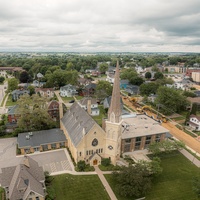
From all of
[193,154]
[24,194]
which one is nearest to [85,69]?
[193,154]

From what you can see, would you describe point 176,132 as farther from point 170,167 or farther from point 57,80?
point 57,80

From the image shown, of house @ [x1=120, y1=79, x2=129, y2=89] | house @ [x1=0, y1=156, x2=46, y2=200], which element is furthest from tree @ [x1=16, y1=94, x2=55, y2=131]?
house @ [x1=120, y1=79, x2=129, y2=89]

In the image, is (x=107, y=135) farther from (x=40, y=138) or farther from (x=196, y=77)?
(x=196, y=77)

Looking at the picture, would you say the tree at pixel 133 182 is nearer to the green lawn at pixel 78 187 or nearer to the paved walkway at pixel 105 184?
the paved walkway at pixel 105 184

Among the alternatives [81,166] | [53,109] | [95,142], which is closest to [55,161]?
[81,166]

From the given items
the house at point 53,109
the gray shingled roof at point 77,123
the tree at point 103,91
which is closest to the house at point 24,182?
the gray shingled roof at point 77,123
